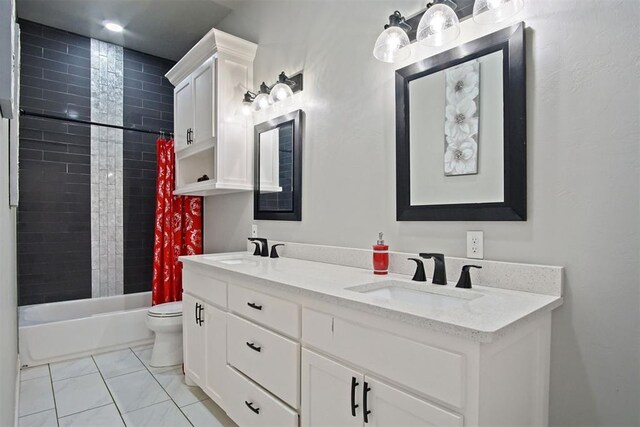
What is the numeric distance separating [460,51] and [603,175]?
2.41 ft

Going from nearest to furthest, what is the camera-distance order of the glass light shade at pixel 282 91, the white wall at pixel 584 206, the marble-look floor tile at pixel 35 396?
the white wall at pixel 584 206
the marble-look floor tile at pixel 35 396
the glass light shade at pixel 282 91

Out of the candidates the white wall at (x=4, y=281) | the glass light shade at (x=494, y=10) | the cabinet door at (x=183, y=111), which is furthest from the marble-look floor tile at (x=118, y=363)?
the glass light shade at (x=494, y=10)

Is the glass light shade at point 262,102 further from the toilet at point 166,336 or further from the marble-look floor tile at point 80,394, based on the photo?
the marble-look floor tile at point 80,394

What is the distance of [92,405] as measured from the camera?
7.19 feet

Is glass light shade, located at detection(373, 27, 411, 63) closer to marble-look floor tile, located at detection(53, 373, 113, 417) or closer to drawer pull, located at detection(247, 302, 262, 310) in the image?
drawer pull, located at detection(247, 302, 262, 310)

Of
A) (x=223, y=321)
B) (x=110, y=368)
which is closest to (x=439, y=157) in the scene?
(x=223, y=321)

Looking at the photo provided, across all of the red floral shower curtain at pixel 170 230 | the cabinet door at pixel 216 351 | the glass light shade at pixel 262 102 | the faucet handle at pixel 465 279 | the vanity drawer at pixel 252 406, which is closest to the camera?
the faucet handle at pixel 465 279

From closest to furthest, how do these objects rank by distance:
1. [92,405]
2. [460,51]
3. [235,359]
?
[460,51]
[235,359]
[92,405]

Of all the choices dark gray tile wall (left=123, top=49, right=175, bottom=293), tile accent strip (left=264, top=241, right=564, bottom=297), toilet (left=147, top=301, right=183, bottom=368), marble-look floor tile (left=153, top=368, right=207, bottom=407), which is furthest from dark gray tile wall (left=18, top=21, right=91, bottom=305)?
tile accent strip (left=264, top=241, right=564, bottom=297)

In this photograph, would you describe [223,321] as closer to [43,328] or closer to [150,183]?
[43,328]

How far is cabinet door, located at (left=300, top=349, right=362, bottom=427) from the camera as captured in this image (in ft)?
3.97

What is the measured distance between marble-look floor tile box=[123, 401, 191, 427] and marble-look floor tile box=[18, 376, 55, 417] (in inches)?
21.8

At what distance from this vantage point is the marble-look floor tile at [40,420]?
199 cm

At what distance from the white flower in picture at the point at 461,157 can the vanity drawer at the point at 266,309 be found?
875 millimetres
